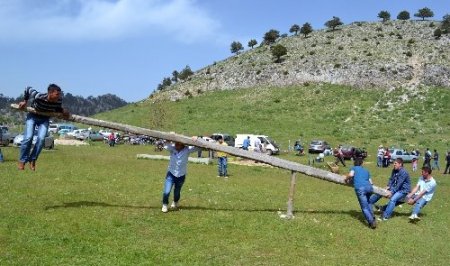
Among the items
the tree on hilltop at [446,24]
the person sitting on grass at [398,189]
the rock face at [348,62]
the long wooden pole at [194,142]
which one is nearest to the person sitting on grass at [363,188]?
the long wooden pole at [194,142]

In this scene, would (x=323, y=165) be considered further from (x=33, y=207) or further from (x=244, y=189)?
(x=33, y=207)

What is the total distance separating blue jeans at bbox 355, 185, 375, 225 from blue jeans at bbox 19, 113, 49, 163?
919cm

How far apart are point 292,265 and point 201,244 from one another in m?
2.25

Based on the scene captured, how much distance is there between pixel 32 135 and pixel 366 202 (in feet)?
31.5

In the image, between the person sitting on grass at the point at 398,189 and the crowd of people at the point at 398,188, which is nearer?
the crowd of people at the point at 398,188

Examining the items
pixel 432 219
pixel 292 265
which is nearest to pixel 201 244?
pixel 292 265

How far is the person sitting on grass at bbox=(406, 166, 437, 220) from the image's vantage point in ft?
52.7

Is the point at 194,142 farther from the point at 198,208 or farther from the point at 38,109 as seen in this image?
the point at 38,109

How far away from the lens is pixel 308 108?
9112 centimetres

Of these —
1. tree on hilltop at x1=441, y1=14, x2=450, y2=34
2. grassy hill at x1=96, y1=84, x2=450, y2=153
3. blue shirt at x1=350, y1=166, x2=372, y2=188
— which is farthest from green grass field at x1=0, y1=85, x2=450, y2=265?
tree on hilltop at x1=441, y1=14, x2=450, y2=34

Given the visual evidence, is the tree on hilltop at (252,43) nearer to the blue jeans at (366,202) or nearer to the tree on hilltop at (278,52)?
the tree on hilltop at (278,52)

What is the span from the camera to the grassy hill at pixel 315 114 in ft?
247

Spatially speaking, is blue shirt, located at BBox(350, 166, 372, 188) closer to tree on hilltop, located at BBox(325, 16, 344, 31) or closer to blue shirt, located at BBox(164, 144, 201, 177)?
blue shirt, located at BBox(164, 144, 201, 177)

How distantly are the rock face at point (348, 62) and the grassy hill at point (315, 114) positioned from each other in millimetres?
3550
